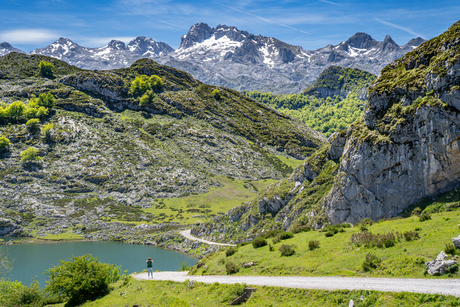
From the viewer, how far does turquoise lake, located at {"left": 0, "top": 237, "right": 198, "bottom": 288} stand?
8819cm

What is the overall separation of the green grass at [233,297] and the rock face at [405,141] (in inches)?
1248

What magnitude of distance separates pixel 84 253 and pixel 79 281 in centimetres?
8927

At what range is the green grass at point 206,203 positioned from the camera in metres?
149

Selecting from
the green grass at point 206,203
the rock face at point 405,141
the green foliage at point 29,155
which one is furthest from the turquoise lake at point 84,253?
the rock face at point 405,141

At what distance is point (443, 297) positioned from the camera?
1398cm

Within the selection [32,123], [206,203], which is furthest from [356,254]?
[32,123]

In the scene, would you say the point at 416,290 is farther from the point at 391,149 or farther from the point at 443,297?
the point at 391,149

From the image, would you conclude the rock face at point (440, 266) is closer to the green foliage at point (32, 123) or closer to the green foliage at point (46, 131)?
the green foliage at point (46, 131)

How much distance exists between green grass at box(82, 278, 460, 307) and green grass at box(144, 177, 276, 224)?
114 m

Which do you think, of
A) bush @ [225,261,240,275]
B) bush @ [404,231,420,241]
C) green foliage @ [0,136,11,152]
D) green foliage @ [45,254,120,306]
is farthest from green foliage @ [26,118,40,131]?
bush @ [404,231,420,241]

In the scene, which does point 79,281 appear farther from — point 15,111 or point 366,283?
point 15,111

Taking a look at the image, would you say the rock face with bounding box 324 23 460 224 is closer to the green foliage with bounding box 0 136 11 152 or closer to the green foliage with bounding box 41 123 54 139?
the green foliage with bounding box 0 136 11 152

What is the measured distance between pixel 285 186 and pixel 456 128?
46.4m

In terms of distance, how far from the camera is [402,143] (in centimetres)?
4294
